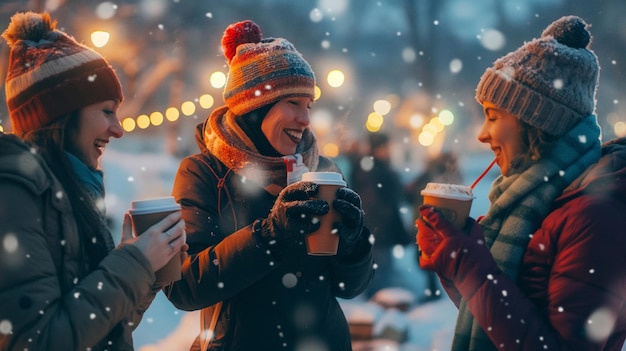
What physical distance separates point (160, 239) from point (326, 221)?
0.59 metres

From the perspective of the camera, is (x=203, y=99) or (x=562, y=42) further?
(x=203, y=99)

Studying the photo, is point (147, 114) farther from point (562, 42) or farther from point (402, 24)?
point (562, 42)

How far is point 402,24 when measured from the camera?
11984 millimetres

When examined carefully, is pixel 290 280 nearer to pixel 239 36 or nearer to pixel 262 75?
pixel 262 75

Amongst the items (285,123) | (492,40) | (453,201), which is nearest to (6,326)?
(285,123)

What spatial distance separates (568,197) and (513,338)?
543 mm

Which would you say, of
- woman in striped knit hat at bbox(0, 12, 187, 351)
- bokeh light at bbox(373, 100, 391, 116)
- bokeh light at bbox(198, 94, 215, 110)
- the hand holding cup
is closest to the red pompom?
woman in striped knit hat at bbox(0, 12, 187, 351)

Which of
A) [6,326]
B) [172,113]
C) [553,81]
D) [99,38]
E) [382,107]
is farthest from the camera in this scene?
[382,107]

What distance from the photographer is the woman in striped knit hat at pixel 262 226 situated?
8.15 ft

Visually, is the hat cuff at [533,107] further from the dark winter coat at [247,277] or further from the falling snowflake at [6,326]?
the falling snowflake at [6,326]

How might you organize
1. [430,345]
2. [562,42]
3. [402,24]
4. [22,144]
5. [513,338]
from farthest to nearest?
[402,24] → [430,345] → [562,42] → [513,338] → [22,144]

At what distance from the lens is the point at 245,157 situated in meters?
2.76

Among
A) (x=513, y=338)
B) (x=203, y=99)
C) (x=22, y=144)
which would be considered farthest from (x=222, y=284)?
(x=203, y=99)

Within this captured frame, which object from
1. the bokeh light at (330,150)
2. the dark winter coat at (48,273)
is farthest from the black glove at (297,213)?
the bokeh light at (330,150)
